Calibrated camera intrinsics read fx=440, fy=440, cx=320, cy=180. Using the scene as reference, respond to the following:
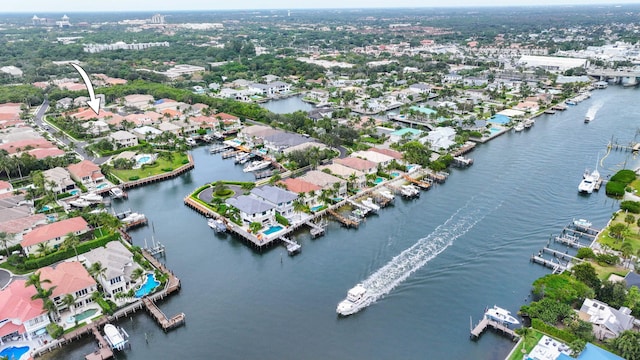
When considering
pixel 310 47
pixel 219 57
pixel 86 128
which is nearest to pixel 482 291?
pixel 86 128

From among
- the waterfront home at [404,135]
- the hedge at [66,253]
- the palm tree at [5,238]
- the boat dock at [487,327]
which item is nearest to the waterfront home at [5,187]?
the palm tree at [5,238]

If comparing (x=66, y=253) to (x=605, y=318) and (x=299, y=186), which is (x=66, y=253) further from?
(x=605, y=318)

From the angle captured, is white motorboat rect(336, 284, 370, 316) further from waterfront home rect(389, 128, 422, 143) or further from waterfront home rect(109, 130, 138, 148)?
waterfront home rect(109, 130, 138, 148)

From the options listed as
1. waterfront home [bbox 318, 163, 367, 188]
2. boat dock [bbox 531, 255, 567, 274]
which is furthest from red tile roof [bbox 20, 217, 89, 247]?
boat dock [bbox 531, 255, 567, 274]

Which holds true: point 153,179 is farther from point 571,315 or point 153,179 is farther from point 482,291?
point 571,315

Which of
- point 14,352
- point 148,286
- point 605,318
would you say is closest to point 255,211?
point 148,286
